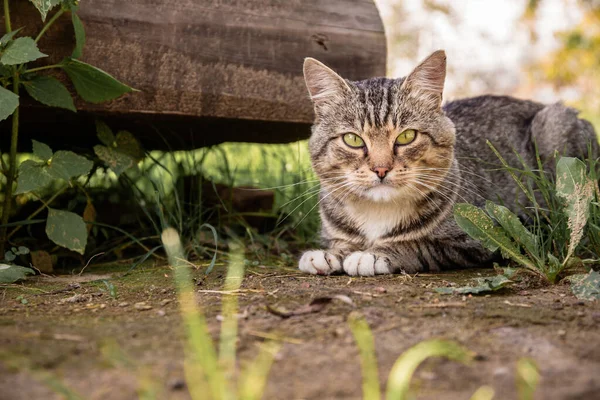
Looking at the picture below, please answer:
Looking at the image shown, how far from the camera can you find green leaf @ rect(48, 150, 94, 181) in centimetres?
252

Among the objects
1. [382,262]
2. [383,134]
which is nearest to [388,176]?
[383,134]

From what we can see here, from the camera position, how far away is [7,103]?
2.18 m

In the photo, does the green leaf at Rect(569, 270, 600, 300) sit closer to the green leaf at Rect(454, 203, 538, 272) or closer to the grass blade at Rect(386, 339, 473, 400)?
the green leaf at Rect(454, 203, 538, 272)

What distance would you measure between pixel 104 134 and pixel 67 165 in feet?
1.34

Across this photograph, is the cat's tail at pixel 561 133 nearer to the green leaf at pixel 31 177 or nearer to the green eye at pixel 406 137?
the green eye at pixel 406 137

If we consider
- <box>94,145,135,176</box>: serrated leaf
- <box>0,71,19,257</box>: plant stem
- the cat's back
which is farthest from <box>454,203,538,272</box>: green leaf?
<box>0,71,19,257</box>: plant stem

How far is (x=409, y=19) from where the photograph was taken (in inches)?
431

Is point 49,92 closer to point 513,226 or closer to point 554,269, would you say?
point 513,226

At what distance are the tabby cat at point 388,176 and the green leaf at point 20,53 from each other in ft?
3.91

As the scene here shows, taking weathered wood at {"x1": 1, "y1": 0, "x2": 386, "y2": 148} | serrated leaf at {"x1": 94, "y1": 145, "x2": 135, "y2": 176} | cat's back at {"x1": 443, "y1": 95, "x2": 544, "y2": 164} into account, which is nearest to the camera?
weathered wood at {"x1": 1, "y1": 0, "x2": 386, "y2": 148}

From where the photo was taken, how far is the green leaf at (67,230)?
8.32ft

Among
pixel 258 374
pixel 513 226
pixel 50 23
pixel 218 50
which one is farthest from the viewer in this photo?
pixel 218 50

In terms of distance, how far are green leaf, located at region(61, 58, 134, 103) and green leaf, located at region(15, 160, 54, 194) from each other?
35cm

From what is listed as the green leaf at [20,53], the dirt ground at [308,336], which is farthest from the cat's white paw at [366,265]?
the green leaf at [20,53]
